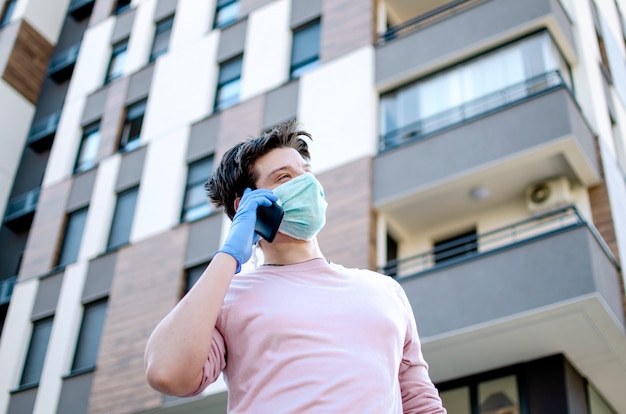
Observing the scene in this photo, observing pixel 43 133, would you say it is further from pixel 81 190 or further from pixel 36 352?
pixel 36 352

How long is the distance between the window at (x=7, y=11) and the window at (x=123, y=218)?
1061 centimetres

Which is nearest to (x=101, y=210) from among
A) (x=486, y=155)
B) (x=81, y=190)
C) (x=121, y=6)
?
(x=81, y=190)

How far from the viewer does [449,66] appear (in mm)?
15148

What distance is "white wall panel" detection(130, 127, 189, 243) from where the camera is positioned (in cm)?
1780

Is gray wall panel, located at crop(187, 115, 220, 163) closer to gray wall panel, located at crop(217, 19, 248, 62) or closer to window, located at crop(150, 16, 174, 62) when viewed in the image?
gray wall panel, located at crop(217, 19, 248, 62)

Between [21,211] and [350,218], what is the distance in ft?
38.7

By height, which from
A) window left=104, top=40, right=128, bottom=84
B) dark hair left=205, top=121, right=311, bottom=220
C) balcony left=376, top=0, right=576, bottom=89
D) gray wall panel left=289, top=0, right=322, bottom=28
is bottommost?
dark hair left=205, top=121, right=311, bottom=220

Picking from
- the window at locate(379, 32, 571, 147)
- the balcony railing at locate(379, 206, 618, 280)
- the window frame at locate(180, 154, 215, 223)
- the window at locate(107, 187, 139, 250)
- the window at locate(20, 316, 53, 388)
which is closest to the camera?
the balcony railing at locate(379, 206, 618, 280)

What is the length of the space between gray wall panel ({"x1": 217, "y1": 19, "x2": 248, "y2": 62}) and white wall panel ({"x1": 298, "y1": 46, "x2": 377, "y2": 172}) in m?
2.80

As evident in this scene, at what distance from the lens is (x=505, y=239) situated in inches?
533

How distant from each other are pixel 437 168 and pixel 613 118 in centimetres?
408

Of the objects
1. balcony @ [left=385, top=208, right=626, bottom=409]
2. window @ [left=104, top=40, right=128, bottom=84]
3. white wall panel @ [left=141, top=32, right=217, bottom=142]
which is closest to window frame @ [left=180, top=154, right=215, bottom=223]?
white wall panel @ [left=141, top=32, right=217, bottom=142]

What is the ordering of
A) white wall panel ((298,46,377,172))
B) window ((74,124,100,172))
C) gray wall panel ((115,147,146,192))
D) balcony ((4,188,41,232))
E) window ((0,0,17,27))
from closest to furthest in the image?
white wall panel ((298,46,377,172))
gray wall panel ((115,147,146,192))
window ((74,124,100,172))
balcony ((4,188,41,232))
window ((0,0,17,27))

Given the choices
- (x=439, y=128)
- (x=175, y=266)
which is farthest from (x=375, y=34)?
(x=175, y=266)
